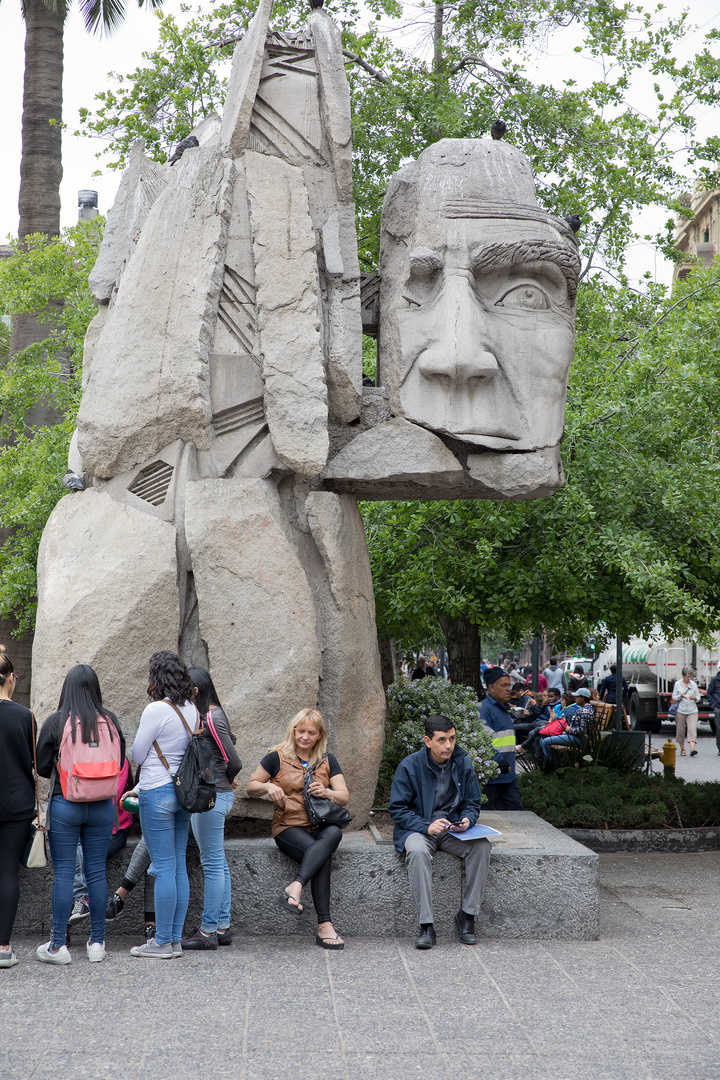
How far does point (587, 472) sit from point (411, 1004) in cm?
625

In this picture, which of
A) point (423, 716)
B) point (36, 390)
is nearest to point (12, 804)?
point (423, 716)

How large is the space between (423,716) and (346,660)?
1781 mm

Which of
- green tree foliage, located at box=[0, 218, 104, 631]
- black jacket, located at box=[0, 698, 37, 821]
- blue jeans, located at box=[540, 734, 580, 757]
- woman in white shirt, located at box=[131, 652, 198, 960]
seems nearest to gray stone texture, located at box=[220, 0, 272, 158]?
woman in white shirt, located at box=[131, 652, 198, 960]

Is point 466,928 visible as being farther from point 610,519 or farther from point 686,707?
point 686,707

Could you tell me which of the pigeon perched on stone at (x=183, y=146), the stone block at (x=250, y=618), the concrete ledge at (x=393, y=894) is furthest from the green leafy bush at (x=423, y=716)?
the pigeon perched on stone at (x=183, y=146)

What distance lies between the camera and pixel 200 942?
5.52 m

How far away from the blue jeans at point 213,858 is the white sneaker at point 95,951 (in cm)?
54

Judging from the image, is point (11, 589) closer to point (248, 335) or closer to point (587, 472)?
point (248, 335)

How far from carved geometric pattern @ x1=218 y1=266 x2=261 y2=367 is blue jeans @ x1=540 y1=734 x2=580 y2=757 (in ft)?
22.8

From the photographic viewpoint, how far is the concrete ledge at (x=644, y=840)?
31.6 ft

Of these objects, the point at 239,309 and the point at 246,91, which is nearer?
the point at 239,309

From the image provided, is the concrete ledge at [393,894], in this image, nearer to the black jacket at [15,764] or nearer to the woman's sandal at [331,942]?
the woman's sandal at [331,942]

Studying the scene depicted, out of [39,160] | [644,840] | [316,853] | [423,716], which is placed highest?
[39,160]

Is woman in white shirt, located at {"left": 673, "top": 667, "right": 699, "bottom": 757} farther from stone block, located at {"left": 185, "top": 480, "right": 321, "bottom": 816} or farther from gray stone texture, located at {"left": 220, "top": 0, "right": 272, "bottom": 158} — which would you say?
gray stone texture, located at {"left": 220, "top": 0, "right": 272, "bottom": 158}
